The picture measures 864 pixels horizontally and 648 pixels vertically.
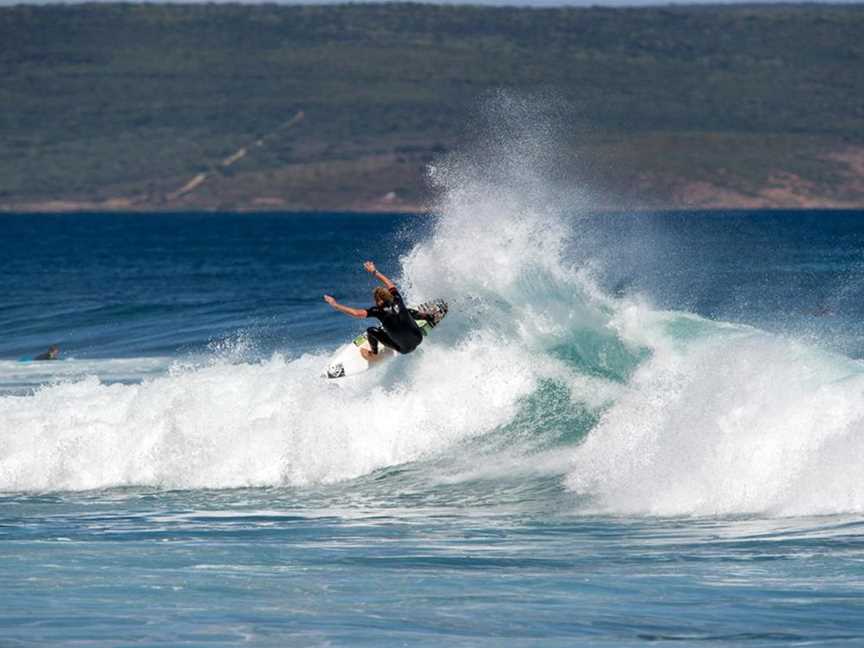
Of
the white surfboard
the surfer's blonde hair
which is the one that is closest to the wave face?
the white surfboard

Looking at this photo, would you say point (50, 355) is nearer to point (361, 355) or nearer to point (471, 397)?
point (361, 355)

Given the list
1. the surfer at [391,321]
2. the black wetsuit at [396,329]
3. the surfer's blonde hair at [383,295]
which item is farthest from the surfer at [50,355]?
the surfer's blonde hair at [383,295]

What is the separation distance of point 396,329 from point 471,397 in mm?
1446

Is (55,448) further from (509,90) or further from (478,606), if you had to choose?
(509,90)

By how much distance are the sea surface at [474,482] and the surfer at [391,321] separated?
788mm

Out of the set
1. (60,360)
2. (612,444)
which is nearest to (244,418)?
(612,444)

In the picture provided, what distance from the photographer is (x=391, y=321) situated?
16.3 meters

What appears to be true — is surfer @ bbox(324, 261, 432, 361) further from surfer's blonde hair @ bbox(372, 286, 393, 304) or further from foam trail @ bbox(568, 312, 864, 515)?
foam trail @ bbox(568, 312, 864, 515)

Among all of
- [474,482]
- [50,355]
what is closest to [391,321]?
[474,482]

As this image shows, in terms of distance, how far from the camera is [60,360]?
28.0 metres

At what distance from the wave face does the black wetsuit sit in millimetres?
854

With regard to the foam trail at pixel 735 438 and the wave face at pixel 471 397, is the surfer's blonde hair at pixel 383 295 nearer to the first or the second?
the wave face at pixel 471 397

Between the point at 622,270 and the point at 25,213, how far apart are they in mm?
142618

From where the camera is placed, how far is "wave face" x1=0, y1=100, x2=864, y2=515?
1596 cm
